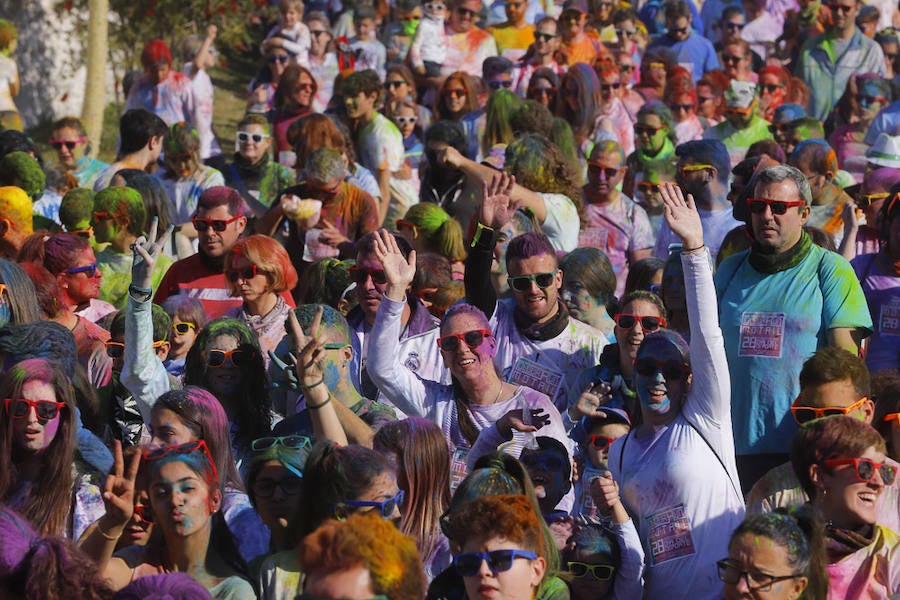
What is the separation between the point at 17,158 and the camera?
9367 millimetres

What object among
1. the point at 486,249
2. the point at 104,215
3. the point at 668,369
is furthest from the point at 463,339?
the point at 104,215

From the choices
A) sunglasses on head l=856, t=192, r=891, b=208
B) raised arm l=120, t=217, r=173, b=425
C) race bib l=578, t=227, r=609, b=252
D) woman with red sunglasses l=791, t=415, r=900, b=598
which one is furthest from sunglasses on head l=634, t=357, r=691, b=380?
race bib l=578, t=227, r=609, b=252

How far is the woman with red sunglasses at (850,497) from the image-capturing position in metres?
4.73

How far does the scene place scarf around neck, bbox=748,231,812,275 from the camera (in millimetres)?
6285

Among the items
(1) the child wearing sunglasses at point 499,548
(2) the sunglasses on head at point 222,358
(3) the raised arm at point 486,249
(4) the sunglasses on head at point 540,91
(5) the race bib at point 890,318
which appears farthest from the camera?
(4) the sunglasses on head at point 540,91

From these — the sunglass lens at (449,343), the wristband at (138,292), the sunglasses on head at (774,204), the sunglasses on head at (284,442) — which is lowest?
the sunglasses on head at (284,442)

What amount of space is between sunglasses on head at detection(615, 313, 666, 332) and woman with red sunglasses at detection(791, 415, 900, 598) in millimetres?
1260

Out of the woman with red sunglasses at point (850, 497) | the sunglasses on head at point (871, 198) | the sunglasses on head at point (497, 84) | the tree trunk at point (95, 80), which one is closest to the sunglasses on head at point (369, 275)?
the woman with red sunglasses at point (850, 497)

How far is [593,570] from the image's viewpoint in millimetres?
5094

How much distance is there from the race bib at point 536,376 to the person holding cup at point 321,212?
2101 mm

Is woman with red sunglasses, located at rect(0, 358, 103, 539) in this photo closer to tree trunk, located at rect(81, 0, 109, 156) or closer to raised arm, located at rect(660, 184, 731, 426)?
raised arm, located at rect(660, 184, 731, 426)

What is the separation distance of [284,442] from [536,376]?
1.50 metres

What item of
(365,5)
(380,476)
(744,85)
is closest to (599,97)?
(744,85)

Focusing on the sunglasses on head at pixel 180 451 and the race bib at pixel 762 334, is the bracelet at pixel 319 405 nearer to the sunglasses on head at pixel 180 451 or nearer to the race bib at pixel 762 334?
the sunglasses on head at pixel 180 451
